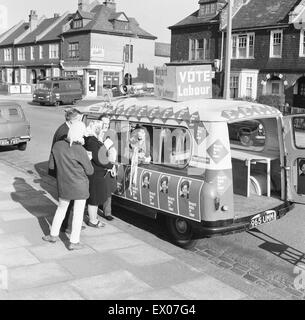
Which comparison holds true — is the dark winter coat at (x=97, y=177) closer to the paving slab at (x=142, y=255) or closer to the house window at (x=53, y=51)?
the paving slab at (x=142, y=255)

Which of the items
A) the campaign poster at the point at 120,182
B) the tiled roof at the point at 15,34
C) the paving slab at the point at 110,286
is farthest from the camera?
the tiled roof at the point at 15,34

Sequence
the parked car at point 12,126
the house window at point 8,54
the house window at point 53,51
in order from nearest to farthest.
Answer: the parked car at point 12,126
the house window at point 53,51
the house window at point 8,54

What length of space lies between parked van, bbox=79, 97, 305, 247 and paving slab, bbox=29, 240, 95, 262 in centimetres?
138

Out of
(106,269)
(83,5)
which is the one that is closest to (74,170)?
(106,269)

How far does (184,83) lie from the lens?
23.3ft

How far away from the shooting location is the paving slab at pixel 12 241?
6349mm

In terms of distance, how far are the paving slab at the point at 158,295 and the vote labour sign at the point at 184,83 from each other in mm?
3075

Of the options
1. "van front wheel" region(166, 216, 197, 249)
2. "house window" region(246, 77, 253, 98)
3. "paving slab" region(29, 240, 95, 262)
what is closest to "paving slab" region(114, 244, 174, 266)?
"paving slab" region(29, 240, 95, 262)

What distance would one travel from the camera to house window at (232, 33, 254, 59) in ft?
117

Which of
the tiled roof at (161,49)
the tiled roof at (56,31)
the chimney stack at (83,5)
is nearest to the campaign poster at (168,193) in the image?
the chimney stack at (83,5)

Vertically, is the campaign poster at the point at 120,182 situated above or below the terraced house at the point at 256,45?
below

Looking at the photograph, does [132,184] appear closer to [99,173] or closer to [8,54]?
[99,173]

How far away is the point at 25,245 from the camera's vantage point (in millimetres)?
6414

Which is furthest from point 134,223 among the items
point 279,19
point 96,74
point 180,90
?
point 96,74
